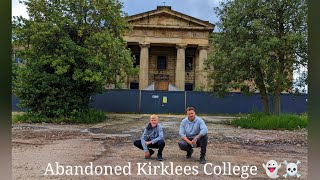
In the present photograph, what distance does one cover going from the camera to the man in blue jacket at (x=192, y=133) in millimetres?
7281

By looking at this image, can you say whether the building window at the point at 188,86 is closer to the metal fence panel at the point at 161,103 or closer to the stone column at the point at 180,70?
the stone column at the point at 180,70

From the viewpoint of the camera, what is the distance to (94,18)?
16.7 meters

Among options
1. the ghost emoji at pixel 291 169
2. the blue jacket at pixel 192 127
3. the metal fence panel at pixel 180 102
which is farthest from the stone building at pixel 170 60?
the ghost emoji at pixel 291 169

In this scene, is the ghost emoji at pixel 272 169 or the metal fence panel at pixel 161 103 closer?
the ghost emoji at pixel 272 169

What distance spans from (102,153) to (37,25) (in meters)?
8.91

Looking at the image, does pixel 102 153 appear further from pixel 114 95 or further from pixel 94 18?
pixel 94 18

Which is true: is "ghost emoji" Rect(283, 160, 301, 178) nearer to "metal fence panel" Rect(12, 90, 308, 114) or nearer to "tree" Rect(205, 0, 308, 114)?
"metal fence panel" Rect(12, 90, 308, 114)

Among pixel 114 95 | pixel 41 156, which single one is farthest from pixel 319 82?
pixel 114 95

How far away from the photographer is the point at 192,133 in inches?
290

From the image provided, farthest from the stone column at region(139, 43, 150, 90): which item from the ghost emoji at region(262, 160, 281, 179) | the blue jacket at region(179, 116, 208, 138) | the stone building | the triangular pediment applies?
the ghost emoji at region(262, 160, 281, 179)

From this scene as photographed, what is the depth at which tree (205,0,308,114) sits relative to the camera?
13609 millimetres

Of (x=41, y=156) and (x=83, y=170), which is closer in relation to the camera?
(x=83, y=170)

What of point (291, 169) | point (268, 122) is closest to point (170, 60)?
point (268, 122)

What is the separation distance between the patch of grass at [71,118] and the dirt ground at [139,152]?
10.3 feet
